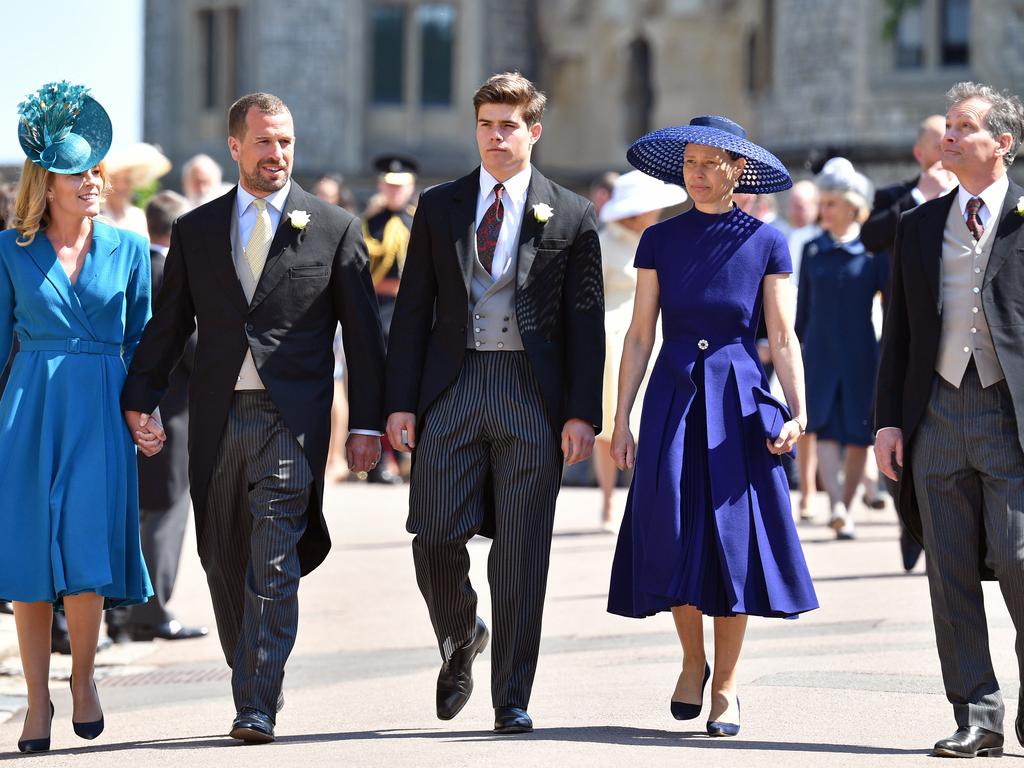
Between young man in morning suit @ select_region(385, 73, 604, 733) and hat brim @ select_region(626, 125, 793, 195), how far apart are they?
326 millimetres

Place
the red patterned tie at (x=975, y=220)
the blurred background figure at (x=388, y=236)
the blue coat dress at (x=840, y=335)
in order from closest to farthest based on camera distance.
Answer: the red patterned tie at (x=975, y=220) < the blue coat dress at (x=840, y=335) < the blurred background figure at (x=388, y=236)

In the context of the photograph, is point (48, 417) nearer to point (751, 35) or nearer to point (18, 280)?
point (18, 280)

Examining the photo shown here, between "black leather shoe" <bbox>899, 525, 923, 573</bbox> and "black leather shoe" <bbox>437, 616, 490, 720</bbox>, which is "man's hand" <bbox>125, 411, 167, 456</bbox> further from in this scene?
"black leather shoe" <bbox>899, 525, 923, 573</bbox>

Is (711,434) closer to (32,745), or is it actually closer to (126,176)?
(32,745)

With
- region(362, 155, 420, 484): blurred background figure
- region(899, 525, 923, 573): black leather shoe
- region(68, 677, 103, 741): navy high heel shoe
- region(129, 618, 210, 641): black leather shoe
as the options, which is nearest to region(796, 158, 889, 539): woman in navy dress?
region(899, 525, 923, 573): black leather shoe

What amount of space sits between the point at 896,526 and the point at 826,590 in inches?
114

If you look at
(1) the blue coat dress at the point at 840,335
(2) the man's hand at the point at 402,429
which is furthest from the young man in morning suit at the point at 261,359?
(1) the blue coat dress at the point at 840,335

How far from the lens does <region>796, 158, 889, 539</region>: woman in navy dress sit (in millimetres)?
11367

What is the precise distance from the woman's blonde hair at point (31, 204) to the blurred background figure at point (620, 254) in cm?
430

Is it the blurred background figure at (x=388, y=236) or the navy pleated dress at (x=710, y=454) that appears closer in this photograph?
the navy pleated dress at (x=710, y=454)

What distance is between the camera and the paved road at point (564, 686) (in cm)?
584

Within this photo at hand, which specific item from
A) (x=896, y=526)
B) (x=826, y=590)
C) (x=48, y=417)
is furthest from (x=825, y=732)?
(x=896, y=526)

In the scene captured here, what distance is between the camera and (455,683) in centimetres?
641

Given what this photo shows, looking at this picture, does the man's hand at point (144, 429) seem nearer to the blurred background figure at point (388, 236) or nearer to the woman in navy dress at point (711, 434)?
the woman in navy dress at point (711, 434)
